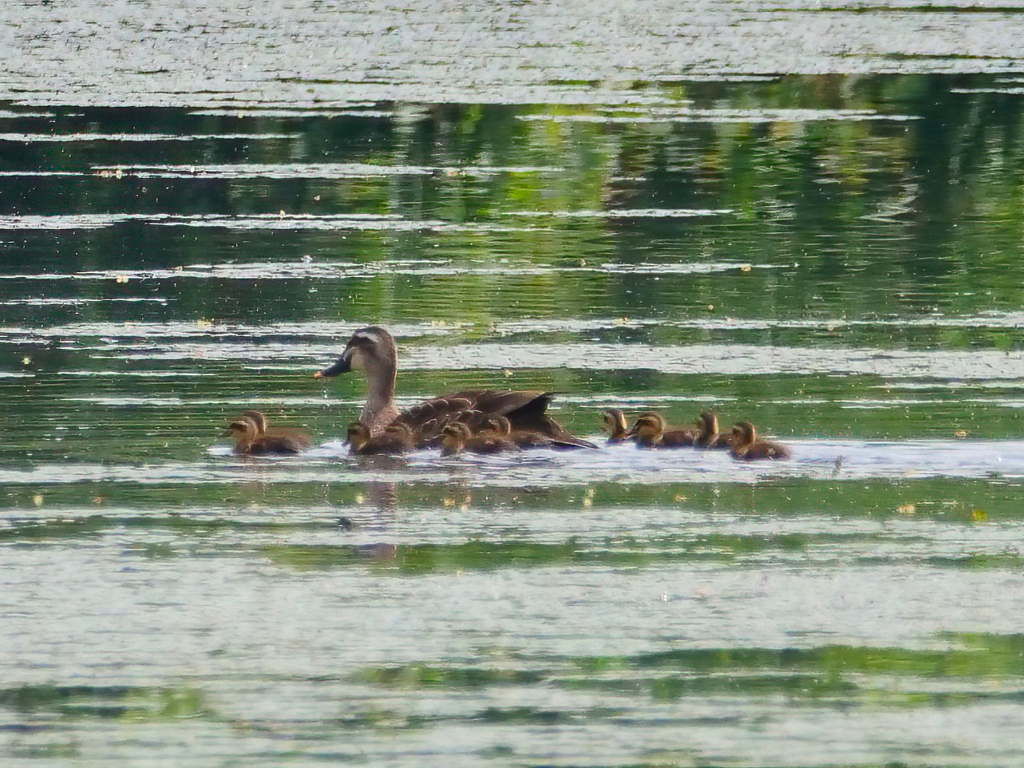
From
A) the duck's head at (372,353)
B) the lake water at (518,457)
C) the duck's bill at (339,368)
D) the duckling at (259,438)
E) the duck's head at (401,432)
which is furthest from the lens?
the duck's bill at (339,368)

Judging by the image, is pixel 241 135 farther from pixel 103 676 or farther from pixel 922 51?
pixel 103 676

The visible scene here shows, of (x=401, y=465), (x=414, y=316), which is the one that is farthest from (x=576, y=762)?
(x=414, y=316)

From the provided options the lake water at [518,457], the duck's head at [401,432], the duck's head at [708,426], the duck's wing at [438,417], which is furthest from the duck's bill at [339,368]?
the duck's head at [708,426]

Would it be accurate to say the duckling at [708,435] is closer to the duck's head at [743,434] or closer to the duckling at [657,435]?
the duckling at [657,435]

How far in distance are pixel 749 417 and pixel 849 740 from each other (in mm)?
4383

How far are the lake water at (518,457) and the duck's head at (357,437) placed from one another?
198 mm

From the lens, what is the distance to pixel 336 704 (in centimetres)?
664

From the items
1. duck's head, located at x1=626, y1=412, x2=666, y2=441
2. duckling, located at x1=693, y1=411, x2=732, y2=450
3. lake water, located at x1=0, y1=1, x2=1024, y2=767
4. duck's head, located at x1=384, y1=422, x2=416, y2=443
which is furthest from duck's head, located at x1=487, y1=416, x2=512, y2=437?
duckling, located at x1=693, y1=411, x2=732, y2=450

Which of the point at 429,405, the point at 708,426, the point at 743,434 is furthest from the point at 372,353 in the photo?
the point at 743,434

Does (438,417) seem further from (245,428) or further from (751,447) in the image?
(751,447)

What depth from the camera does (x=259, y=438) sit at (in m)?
10.1

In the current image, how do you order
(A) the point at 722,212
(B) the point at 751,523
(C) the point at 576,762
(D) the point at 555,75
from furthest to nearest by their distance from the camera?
(D) the point at 555,75 < (A) the point at 722,212 < (B) the point at 751,523 < (C) the point at 576,762

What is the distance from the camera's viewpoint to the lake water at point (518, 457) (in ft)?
21.9

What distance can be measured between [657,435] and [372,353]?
1415 millimetres
